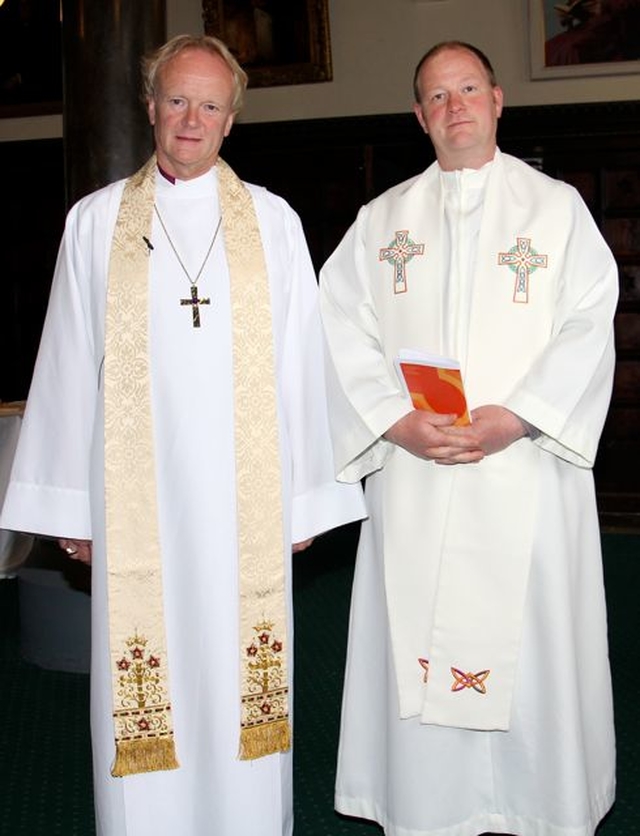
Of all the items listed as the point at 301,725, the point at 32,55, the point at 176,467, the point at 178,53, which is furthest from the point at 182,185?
the point at 32,55

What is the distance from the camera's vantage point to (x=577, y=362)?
316 cm

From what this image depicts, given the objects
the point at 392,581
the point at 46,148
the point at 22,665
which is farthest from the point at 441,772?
the point at 46,148

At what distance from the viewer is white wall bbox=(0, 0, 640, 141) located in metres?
8.59

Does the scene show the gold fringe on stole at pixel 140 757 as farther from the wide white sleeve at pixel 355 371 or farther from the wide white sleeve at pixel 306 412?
the wide white sleeve at pixel 355 371

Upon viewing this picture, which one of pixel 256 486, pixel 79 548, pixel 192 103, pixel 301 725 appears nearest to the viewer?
pixel 192 103

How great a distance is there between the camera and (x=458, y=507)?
326cm

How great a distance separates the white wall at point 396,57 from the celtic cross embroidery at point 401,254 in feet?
18.6

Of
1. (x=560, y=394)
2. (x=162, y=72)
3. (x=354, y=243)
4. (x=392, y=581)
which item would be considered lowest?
(x=392, y=581)

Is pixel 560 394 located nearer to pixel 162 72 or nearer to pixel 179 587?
pixel 179 587

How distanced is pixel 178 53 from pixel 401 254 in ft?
2.73

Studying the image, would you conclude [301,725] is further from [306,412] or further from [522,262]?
[522,262]

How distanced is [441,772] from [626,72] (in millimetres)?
6483

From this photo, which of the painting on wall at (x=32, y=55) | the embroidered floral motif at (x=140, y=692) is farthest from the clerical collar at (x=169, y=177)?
the painting on wall at (x=32, y=55)

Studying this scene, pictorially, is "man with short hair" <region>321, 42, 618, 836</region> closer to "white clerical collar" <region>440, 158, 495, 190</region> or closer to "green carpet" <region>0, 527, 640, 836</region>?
"white clerical collar" <region>440, 158, 495, 190</region>
